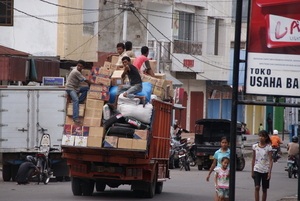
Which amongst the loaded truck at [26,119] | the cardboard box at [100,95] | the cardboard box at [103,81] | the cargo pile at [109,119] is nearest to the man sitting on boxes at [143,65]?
the cargo pile at [109,119]

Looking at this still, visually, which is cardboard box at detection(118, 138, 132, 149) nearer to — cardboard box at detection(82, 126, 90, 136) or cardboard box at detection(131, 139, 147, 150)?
cardboard box at detection(131, 139, 147, 150)

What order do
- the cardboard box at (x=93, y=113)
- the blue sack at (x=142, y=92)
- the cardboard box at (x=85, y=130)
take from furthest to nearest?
the blue sack at (x=142, y=92) < the cardboard box at (x=93, y=113) < the cardboard box at (x=85, y=130)

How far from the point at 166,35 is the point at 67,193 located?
24199 millimetres

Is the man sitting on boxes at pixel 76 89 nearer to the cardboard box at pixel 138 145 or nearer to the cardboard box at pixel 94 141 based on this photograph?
the cardboard box at pixel 94 141

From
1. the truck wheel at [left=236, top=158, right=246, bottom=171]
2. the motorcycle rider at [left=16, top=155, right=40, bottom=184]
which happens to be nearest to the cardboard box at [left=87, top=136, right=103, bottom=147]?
the motorcycle rider at [left=16, top=155, right=40, bottom=184]

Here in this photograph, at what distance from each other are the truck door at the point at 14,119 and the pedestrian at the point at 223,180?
28.7 ft

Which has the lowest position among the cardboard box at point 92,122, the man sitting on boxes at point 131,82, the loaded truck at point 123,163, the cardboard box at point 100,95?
the loaded truck at point 123,163

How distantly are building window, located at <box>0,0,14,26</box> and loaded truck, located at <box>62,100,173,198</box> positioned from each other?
16.4 meters

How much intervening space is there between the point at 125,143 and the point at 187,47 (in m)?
26.9

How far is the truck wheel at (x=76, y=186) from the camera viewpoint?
44.5 feet

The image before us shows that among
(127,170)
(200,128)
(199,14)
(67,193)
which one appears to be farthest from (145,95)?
(199,14)

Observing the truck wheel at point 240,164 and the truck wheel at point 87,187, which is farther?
the truck wheel at point 240,164

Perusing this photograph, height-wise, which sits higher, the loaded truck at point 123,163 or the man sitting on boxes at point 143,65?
the man sitting on boxes at point 143,65

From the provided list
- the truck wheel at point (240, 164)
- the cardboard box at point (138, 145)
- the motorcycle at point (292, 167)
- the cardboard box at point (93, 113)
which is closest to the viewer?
A: the cardboard box at point (138, 145)
